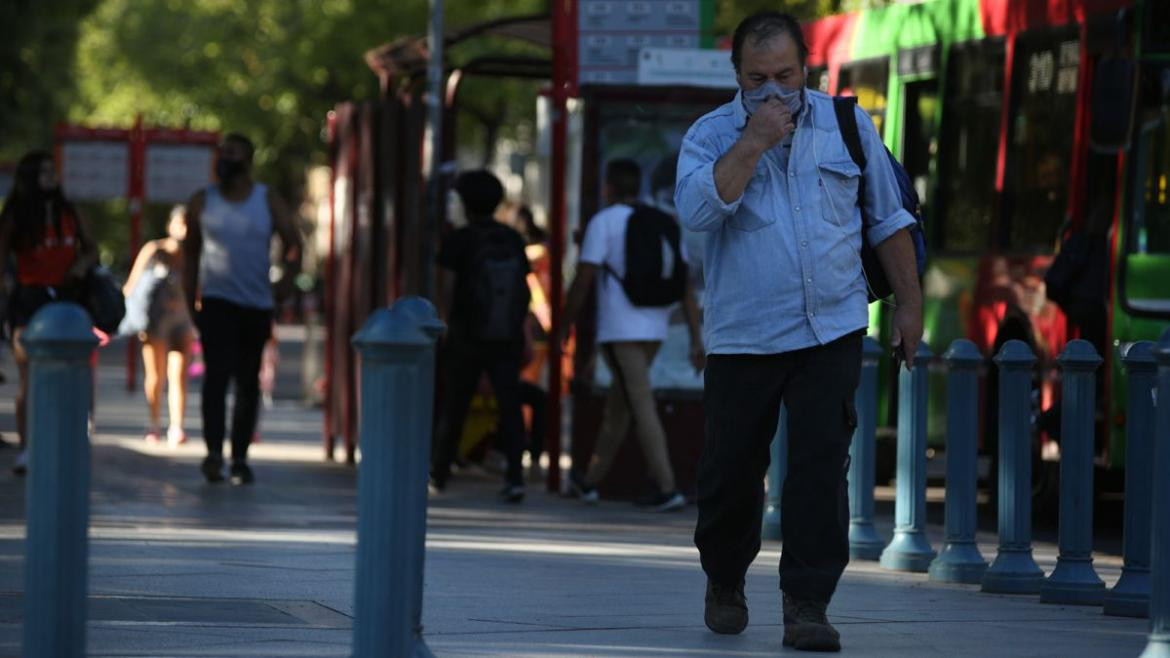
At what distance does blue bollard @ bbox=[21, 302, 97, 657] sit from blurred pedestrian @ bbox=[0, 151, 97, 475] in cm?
828

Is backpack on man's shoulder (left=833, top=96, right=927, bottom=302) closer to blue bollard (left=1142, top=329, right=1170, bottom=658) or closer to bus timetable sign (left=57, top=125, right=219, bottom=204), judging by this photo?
blue bollard (left=1142, top=329, right=1170, bottom=658)

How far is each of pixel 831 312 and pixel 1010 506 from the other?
228cm

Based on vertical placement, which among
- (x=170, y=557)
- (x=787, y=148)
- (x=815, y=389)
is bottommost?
(x=170, y=557)

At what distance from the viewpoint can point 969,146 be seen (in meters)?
14.4

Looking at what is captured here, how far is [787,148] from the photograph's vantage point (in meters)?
7.04

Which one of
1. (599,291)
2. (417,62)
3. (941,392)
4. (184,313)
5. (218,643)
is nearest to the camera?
(218,643)

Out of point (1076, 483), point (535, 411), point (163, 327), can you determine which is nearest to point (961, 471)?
point (1076, 483)

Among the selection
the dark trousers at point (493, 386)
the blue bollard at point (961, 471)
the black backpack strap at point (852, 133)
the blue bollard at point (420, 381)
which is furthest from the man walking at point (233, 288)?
the blue bollard at point (420, 381)

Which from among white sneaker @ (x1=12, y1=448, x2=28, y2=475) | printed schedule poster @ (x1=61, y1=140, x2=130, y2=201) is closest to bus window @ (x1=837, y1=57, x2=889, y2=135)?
white sneaker @ (x1=12, y1=448, x2=28, y2=475)

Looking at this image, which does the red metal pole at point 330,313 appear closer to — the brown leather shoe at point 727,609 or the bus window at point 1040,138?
the bus window at point 1040,138

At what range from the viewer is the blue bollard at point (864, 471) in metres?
10.0

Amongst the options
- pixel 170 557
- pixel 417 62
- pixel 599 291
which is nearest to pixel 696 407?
pixel 599 291

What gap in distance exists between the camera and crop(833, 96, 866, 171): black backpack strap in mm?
7094

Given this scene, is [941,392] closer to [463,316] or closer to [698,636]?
[463,316]
